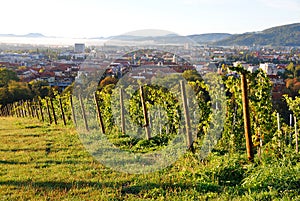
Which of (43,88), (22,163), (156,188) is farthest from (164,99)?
(43,88)

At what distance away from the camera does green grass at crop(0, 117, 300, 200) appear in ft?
16.5

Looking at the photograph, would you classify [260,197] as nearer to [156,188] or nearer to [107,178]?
[156,188]

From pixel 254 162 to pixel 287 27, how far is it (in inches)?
6881

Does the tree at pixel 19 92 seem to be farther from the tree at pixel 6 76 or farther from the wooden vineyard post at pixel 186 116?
the wooden vineyard post at pixel 186 116

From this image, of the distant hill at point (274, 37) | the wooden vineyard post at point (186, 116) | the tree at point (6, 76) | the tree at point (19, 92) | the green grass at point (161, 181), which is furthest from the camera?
the distant hill at point (274, 37)

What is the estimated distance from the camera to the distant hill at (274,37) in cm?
15012

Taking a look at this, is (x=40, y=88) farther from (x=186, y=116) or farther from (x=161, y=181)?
(x=161, y=181)

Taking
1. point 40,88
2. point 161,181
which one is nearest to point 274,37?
point 40,88

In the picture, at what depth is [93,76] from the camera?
9.34 metres

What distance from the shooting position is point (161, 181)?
5879 mm

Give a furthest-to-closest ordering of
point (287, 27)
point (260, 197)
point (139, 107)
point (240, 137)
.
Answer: point (287, 27)
point (139, 107)
point (240, 137)
point (260, 197)

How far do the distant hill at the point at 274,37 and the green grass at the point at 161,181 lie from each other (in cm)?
14158

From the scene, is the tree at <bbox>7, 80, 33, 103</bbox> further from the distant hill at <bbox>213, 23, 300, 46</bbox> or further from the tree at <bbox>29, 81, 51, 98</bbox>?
the distant hill at <bbox>213, 23, 300, 46</bbox>

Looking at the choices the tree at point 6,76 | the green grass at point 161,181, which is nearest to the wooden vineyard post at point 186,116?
the green grass at point 161,181
